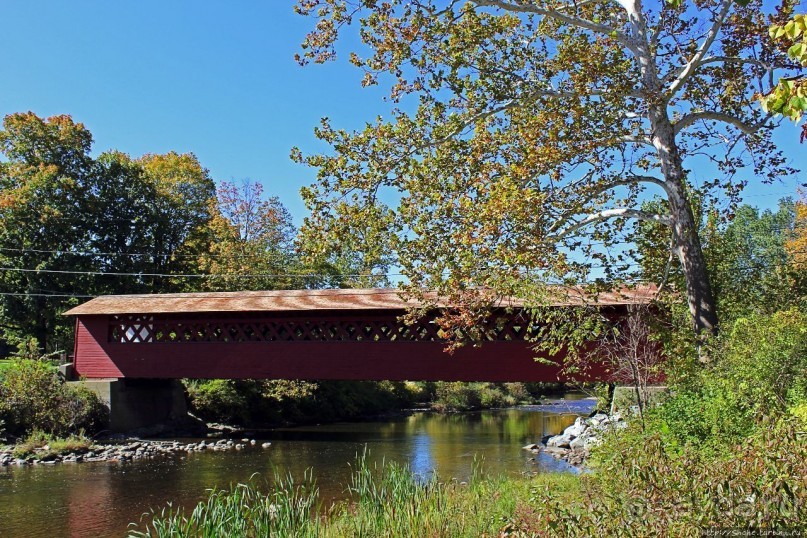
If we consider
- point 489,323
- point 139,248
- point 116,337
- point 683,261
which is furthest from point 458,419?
point 683,261

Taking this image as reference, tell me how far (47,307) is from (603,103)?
20.9 metres


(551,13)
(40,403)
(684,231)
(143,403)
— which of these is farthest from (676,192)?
(143,403)

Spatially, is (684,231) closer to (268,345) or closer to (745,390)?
(745,390)

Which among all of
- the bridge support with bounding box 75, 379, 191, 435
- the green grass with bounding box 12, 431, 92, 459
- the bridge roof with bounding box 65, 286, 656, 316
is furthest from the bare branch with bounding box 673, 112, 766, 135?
the bridge support with bounding box 75, 379, 191, 435

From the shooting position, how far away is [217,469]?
12.7 meters

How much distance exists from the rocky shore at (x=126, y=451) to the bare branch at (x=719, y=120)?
38.9ft

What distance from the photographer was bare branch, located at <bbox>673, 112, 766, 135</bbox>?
8805mm

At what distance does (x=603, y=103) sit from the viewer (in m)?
8.36

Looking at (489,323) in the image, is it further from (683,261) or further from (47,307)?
(47,307)

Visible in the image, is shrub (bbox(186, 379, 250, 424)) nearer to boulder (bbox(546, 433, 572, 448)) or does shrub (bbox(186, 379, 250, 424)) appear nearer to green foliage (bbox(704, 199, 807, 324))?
boulder (bbox(546, 433, 572, 448))

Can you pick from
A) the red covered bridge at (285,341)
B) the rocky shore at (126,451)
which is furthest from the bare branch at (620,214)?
the rocky shore at (126,451)

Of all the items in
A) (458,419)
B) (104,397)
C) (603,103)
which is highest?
(603,103)

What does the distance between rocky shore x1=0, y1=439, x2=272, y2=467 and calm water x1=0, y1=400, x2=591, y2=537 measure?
0.59 metres

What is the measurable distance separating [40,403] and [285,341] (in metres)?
5.83
